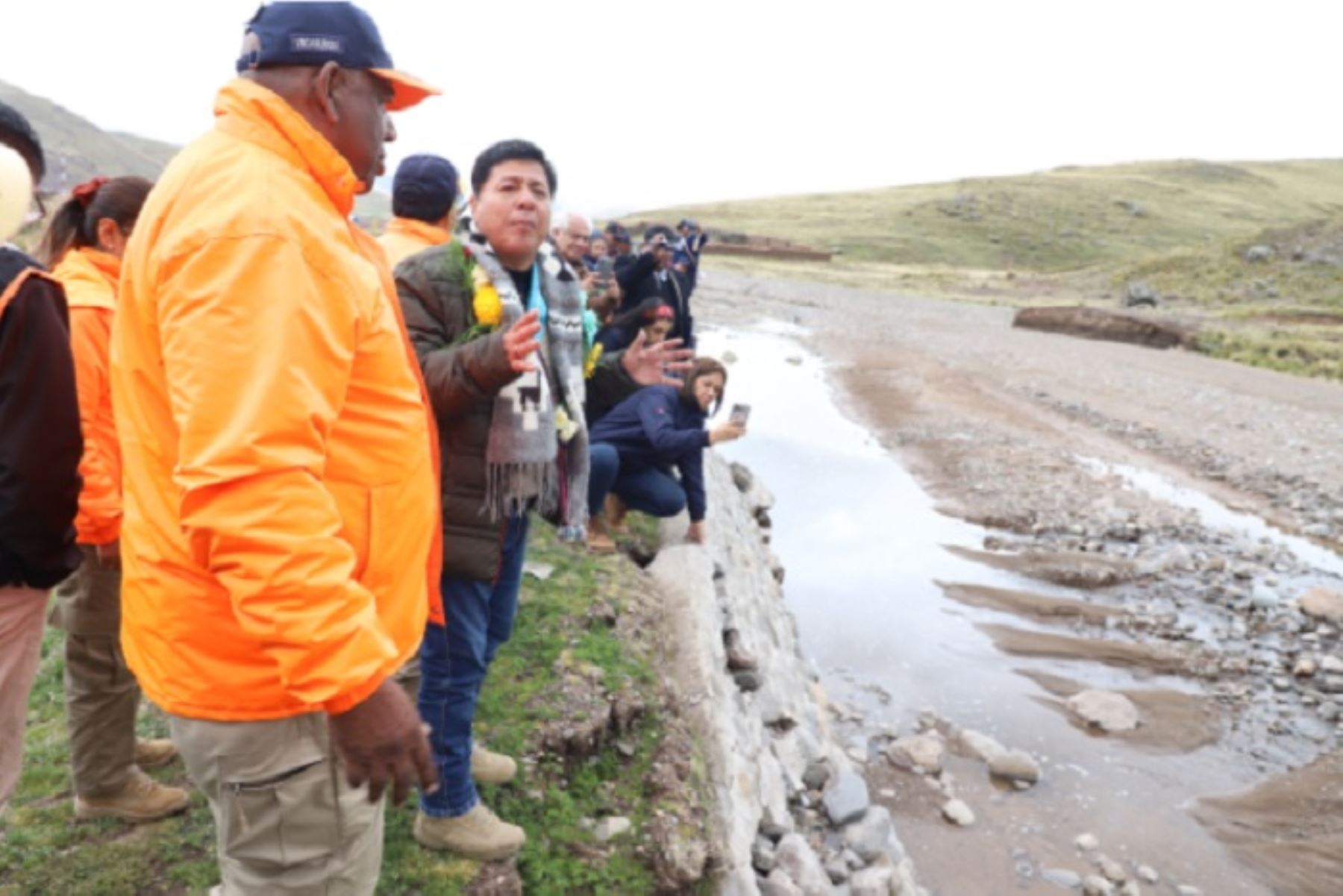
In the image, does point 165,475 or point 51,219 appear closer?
point 165,475

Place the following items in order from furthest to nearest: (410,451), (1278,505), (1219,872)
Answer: (1278,505) → (1219,872) → (410,451)

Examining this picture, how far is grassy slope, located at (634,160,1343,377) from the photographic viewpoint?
36.9 metres

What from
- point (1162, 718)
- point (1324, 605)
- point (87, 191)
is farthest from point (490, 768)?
point (1324, 605)

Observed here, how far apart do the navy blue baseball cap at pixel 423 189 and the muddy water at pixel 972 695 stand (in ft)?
16.7

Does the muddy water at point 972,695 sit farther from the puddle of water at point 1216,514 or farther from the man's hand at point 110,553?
the man's hand at point 110,553

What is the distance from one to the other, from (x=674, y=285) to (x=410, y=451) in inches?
269

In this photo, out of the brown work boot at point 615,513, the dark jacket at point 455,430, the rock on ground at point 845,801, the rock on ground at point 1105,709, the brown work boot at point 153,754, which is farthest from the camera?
the rock on ground at point 1105,709

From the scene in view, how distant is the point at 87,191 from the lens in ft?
11.3

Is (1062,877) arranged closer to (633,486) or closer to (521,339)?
(633,486)

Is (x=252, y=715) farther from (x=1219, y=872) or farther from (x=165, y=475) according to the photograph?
(x=1219, y=872)

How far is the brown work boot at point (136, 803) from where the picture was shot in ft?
11.5

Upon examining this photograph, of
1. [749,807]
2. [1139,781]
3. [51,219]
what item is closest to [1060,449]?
[1139,781]

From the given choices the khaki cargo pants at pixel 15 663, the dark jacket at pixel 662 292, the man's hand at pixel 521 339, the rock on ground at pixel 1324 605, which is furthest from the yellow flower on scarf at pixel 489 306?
the rock on ground at pixel 1324 605

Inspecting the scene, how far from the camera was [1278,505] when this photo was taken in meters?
13.3
